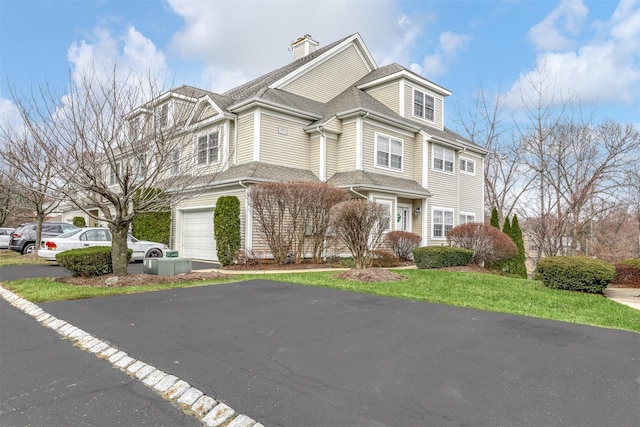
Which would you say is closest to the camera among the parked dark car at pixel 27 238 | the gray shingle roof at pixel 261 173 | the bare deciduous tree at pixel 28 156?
the bare deciduous tree at pixel 28 156

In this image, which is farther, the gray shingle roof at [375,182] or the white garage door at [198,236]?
the white garage door at [198,236]

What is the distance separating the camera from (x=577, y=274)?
9.52m

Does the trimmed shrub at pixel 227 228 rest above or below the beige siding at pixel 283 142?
below

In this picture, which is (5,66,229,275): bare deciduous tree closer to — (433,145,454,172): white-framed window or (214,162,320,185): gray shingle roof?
(214,162,320,185): gray shingle roof

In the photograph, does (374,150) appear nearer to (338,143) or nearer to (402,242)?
(338,143)

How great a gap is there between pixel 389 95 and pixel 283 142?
7.02m

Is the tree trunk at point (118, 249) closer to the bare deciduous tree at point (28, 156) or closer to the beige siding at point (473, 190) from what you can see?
the bare deciduous tree at point (28, 156)

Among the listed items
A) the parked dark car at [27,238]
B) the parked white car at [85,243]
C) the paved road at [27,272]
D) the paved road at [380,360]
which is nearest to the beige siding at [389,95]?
the parked white car at [85,243]

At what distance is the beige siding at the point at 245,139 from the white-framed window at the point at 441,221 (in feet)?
32.5

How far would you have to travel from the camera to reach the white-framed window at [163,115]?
10227mm

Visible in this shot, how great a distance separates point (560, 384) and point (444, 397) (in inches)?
47.5

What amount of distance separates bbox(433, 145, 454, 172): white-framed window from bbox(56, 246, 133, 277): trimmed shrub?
15.9 m

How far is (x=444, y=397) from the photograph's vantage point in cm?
330

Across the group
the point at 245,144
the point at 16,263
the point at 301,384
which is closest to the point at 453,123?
the point at 245,144
